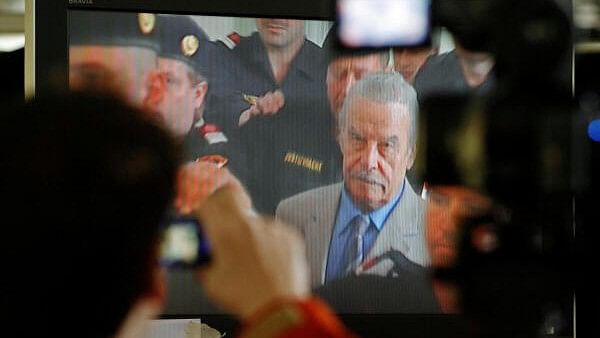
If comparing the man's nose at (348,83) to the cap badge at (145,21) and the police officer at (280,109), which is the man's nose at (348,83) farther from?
the cap badge at (145,21)

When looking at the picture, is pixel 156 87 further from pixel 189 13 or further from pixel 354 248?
pixel 354 248

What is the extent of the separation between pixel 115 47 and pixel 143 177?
0.81 meters

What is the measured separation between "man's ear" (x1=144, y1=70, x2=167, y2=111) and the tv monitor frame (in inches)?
3.3

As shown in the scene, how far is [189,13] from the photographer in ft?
4.16

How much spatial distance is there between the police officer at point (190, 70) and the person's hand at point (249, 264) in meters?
0.77

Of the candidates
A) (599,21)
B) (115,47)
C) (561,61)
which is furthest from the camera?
(115,47)

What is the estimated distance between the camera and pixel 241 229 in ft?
1.58

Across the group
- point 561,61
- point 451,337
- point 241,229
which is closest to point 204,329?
point 451,337

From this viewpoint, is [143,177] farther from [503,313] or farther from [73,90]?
[503,313]

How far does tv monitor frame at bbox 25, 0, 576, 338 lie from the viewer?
3.98ft

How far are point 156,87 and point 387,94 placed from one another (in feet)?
0.97

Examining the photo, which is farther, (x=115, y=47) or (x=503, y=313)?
(x=115, y=47)

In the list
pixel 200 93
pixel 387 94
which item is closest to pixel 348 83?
pixel 387 94

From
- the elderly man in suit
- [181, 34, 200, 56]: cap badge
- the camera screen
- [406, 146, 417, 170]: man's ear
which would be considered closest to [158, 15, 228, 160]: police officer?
[181, 34, 200, 56]: cap badge
